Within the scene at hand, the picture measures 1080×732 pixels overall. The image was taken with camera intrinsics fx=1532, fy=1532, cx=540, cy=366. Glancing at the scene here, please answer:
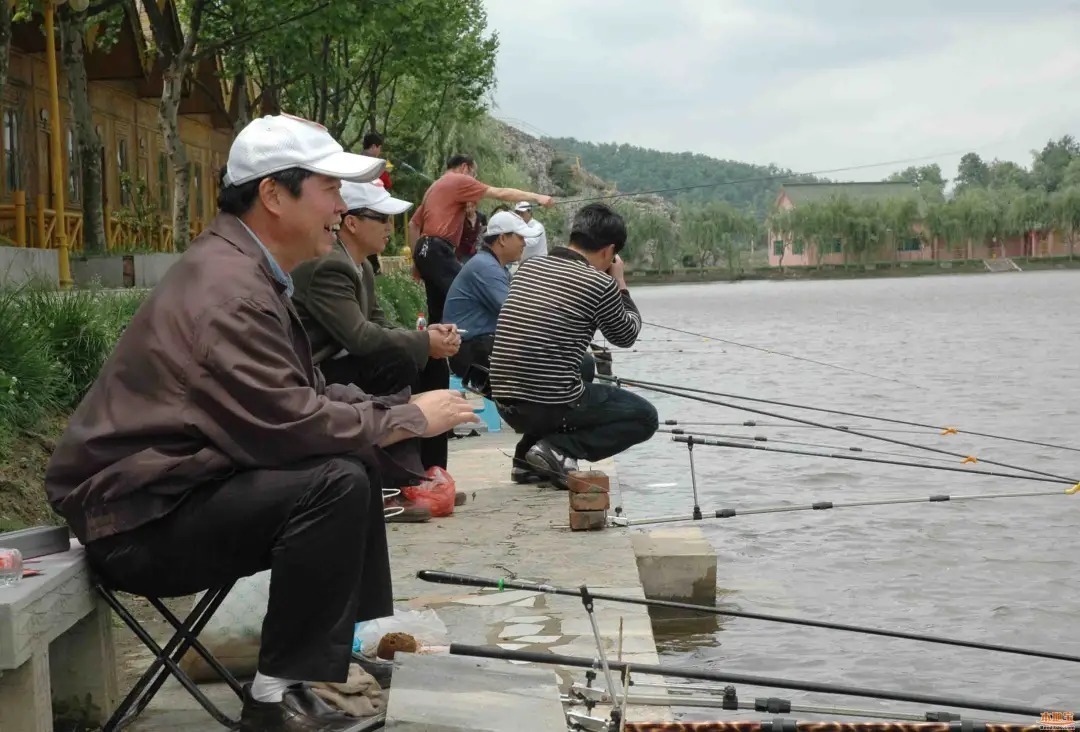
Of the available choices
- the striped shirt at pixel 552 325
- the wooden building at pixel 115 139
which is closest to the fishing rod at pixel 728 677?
the striped shirt at pixel 552 325

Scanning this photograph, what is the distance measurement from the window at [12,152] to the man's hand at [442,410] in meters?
18.7

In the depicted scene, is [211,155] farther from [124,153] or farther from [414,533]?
[414,533]

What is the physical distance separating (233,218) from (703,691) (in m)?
1.81

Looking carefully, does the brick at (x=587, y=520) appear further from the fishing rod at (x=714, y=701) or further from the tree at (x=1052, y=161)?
the tree at (x=1052, y=161)

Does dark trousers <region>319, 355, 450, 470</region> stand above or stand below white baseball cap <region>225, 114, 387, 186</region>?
below

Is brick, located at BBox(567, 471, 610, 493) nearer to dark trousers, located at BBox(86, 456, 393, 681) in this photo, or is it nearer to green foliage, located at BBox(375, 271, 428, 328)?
dark trousers, located at BBox(86, 456, 393, 681)

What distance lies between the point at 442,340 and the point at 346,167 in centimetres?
271

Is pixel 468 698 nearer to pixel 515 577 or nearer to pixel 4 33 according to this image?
pixel 515 577

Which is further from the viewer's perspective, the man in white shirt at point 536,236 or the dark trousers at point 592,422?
the man in white shirt at point 536,236

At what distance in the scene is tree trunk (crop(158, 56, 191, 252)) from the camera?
63.4 feet

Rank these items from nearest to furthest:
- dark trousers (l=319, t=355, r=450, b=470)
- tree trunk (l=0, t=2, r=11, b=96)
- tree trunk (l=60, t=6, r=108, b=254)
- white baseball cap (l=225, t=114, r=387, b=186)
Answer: white baseball cap (l=225, t=114, r=387, b=186) → dark trousers (l=319, t=355, r=450, b=470) → tree trunk (l=0, t=2, r=11, b=96) → tree trunk (l=60, t=6, r=108, b=254)

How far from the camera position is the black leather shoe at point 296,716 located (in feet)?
11.8

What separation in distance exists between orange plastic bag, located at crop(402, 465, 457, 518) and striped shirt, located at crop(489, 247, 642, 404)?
680 mm

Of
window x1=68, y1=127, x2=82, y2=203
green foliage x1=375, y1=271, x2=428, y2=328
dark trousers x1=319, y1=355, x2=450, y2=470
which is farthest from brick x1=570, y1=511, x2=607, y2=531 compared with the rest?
window x1=68, y1=127, x2=82, y2=203
